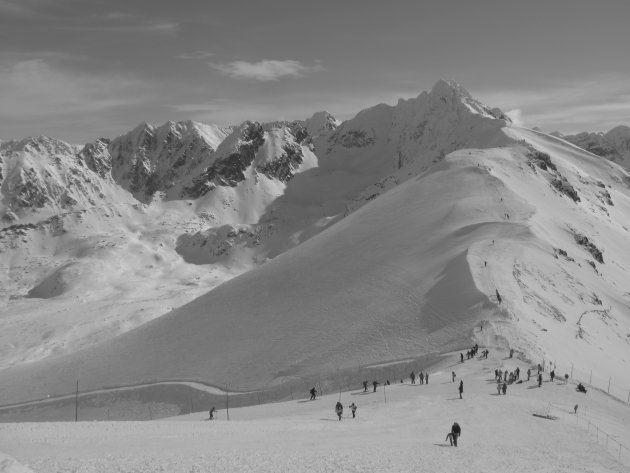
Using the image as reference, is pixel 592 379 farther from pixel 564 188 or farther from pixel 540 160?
pixel 540 160

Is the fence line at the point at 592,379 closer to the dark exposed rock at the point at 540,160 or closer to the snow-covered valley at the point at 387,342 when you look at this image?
the snow-covered valley at the point at 387,342

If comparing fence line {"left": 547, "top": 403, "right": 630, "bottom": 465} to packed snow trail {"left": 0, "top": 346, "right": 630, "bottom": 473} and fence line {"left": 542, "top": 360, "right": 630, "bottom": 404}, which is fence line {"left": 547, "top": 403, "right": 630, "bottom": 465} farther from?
fence line {"left": 542, "top": 360, "right": 630, "bottom": 404}

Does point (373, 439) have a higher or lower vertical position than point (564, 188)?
lower

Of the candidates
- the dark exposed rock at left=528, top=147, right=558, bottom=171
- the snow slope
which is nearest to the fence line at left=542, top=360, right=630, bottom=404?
the snow slope

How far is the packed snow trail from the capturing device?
86.3ft

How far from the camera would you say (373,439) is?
106 ft

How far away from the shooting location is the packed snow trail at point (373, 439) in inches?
1035

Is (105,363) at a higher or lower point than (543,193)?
lower

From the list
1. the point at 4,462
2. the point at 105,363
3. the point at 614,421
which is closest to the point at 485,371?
the point at 614,421

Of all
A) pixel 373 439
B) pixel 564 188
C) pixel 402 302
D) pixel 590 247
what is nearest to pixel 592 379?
pixel 402 302

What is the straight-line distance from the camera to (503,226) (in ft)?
278

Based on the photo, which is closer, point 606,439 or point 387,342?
point 606,439

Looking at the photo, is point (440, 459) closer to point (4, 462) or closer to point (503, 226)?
point (4, 462)

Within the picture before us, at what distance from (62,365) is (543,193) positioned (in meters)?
89.9
